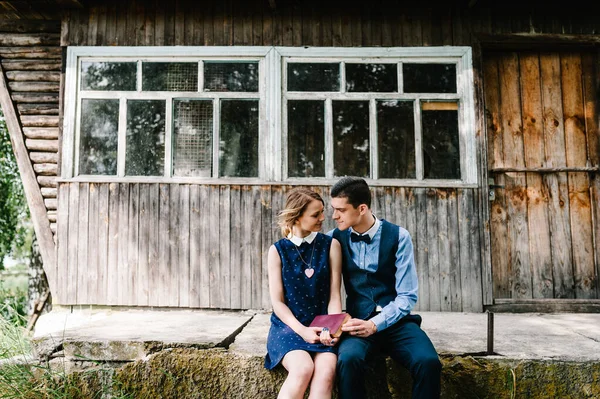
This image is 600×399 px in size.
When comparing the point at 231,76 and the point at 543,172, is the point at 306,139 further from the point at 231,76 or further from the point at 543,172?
the point at 543,172

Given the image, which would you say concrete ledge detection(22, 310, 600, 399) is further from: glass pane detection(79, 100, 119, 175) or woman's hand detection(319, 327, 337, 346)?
glass pane detection(79, 100, 119, 175)

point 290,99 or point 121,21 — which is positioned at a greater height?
point 121,21

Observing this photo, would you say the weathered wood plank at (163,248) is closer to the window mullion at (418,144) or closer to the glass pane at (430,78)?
the window mullion at (418,144)

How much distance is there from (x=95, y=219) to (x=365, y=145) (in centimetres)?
311

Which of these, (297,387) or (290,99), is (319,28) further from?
(297,387)

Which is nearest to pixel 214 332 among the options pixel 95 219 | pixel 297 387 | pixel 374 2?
pixel 297 387

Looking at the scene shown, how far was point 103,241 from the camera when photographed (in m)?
5.07

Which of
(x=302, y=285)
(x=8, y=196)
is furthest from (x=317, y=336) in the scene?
(x=8, y=196)

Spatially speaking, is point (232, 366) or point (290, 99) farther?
point (290, 99)

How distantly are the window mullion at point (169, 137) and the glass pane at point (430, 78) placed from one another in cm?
266

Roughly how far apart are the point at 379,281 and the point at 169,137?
3292 mm

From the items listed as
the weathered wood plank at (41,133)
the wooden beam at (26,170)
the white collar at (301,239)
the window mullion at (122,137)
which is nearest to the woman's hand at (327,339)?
the white collar at (301,239)

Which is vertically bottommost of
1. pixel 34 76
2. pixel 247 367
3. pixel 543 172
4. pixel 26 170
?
pixel 247 367

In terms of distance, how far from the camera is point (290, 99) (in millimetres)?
5188
